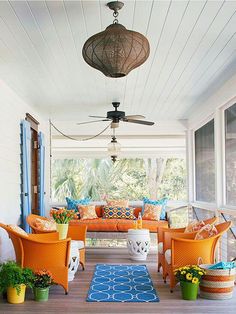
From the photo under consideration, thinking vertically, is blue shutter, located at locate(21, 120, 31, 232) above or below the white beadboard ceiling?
below

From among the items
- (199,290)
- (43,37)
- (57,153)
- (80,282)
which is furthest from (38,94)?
(57,153)

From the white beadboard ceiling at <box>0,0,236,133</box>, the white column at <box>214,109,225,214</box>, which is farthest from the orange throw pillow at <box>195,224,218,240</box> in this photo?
the white beadboard ceiling at <box>0,0,236,133</box>

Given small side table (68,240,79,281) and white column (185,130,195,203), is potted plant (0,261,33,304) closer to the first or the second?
small side table (68,240,79,281)

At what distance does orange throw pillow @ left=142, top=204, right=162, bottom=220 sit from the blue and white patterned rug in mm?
2921

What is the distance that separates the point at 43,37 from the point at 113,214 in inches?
226

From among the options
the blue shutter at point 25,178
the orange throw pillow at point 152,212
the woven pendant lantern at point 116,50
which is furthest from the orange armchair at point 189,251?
the orange throw pillow at point 152,212

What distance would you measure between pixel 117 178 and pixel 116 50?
40.6 feet

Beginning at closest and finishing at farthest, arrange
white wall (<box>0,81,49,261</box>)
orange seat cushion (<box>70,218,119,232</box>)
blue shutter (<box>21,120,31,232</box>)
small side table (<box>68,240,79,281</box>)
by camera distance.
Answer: small side table (<box>68,240,79,281</box>) < white wall (<box>0,81,49,261</box>) < blue shutter (<box>21,120,31,232</box>) < orange seat cushion (<box>70,218,119,232</box>)

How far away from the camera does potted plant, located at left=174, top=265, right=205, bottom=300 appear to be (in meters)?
4.43

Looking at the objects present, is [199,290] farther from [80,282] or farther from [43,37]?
[43,37]

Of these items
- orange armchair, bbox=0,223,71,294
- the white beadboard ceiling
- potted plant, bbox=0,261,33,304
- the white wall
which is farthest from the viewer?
the white wall

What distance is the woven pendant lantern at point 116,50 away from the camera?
10.2 ft

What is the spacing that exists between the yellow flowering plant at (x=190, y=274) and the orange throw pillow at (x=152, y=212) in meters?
4.67

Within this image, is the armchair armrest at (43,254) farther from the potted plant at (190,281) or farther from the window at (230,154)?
the window at (230,154)
